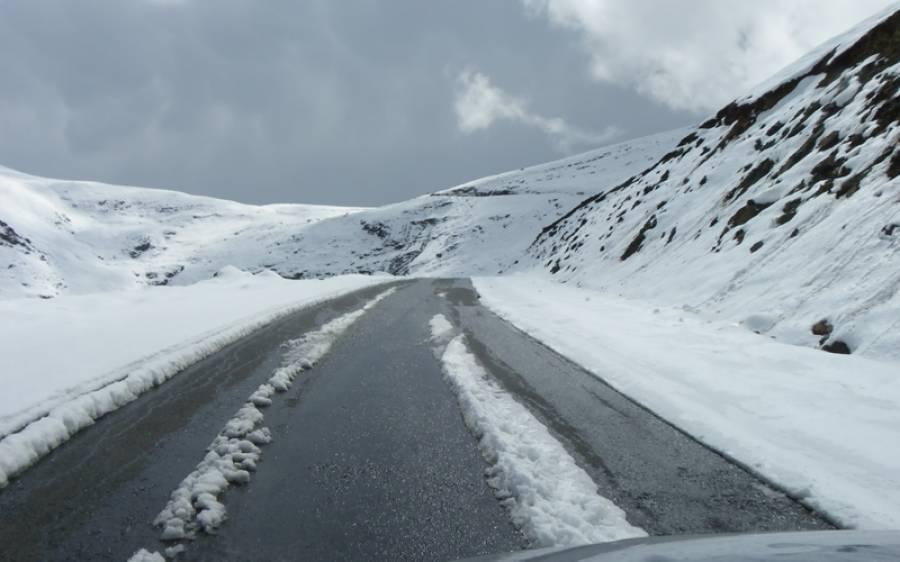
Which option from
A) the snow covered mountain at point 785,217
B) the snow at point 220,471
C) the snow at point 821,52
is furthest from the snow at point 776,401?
the snow at point 821,52

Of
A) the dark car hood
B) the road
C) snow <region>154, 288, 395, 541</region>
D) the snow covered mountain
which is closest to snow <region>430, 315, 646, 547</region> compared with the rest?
the road

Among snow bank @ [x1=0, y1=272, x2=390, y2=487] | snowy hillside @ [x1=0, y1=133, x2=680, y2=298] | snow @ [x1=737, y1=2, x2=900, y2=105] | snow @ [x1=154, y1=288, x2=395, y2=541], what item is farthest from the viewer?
snowy hillside @ [x1=0, y1=133, x2=680, y2=298]

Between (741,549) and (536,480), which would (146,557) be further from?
(741,549)

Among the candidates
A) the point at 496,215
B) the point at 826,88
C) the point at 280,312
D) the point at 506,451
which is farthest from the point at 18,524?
the point at 496,215

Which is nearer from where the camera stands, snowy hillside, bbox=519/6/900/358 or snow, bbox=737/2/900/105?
snowy hillside, bbox=519/6/900/358

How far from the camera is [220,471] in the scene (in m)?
3.25

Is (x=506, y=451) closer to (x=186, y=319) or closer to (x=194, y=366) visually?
(x=194, y=366)

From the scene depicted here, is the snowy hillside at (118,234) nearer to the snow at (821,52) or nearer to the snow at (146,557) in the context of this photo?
the snow at (821,52)

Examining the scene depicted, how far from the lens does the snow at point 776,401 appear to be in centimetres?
311

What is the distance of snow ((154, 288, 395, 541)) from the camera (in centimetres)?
264

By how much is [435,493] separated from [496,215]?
236 ft

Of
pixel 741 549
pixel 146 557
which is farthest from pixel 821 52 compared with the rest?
pixel 146 557

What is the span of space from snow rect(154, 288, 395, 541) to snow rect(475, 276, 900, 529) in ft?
10.8

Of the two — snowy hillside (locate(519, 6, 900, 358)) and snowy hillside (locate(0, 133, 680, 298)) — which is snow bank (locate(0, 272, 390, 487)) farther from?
snowy hillside (locate(0, 133, 680, 298))
